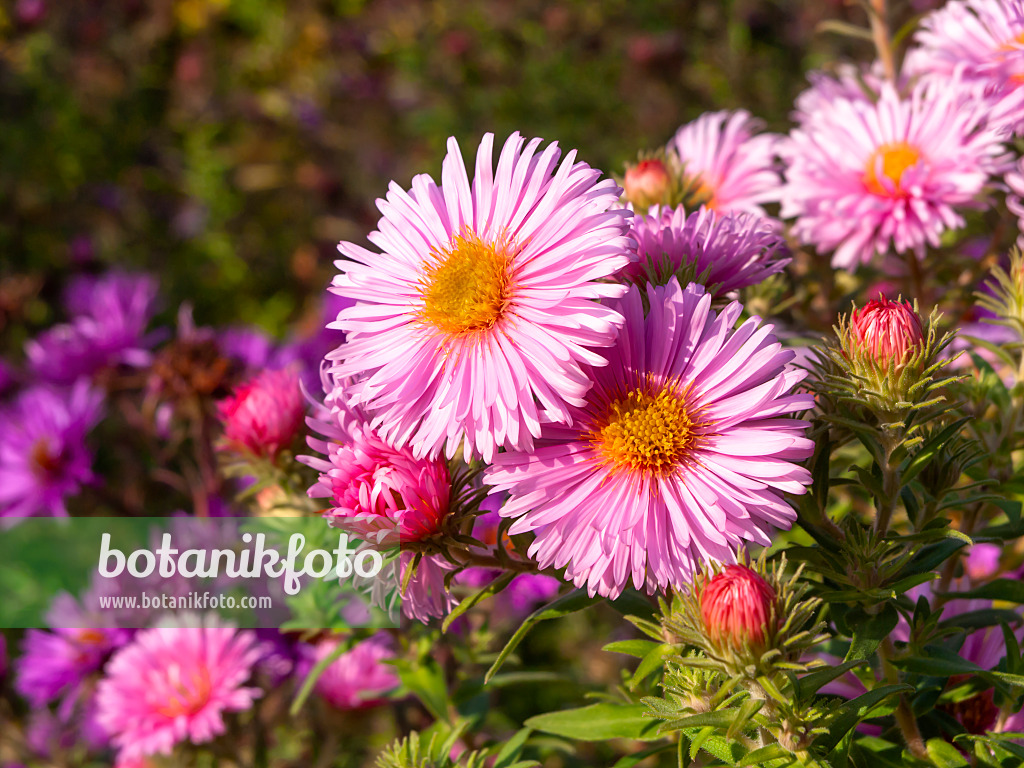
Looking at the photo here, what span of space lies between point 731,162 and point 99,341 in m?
1.37

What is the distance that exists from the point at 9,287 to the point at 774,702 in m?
2.24

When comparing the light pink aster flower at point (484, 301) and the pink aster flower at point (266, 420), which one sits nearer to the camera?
the light pink aster flower at point (484, 301)

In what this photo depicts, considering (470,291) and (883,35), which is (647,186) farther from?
(883,35)

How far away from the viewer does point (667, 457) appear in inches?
29.0

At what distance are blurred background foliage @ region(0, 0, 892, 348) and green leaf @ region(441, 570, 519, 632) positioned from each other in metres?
1.95

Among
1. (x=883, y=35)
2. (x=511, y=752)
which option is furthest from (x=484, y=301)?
(x=883, y=35)

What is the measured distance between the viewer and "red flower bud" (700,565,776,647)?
0.63 meters

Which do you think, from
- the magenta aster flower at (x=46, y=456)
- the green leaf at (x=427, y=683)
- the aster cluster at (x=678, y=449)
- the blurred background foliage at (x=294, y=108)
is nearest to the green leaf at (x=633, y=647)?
the aster cluster at (x=678, y=449)

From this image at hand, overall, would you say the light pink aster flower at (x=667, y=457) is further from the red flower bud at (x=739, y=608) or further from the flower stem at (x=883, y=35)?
the flower stem at (x=883, y=35)

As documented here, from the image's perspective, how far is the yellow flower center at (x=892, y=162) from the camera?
114cm

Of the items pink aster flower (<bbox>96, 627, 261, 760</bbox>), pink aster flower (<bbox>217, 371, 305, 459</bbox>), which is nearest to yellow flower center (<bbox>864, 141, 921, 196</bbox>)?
pink aster flower (<bbox>217, 371, 305, 459</bbox>)

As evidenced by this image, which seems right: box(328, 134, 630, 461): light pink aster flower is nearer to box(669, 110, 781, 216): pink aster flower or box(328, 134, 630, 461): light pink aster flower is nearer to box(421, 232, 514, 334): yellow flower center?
box(421, 232, 514, 334): yellow flower center

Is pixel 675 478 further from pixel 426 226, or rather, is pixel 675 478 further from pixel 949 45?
pixel 949 45

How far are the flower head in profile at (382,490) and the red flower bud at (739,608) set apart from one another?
248mm
